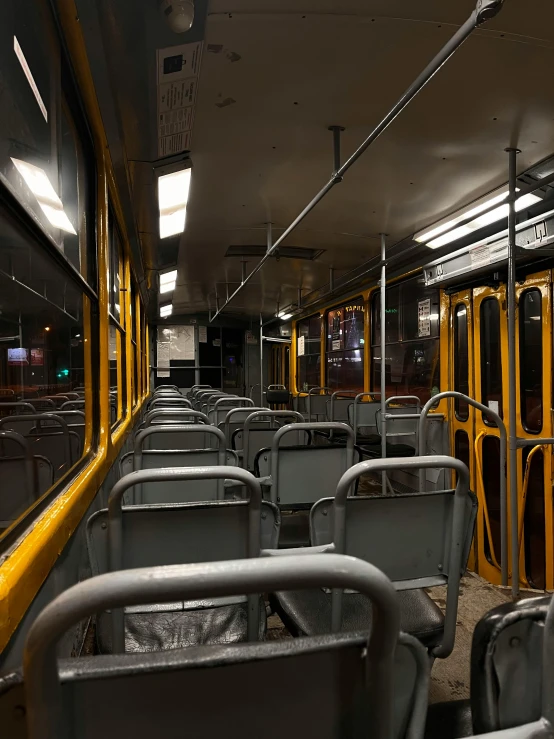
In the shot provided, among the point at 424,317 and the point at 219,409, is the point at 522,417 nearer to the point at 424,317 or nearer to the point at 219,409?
the point at 424,317

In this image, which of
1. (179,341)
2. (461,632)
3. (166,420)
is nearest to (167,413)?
(166,420)

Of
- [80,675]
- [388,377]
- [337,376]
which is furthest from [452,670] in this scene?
[337,376]

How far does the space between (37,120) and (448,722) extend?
218cm

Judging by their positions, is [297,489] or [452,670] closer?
[452,670]

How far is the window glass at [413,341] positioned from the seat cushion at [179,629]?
11.7 feet

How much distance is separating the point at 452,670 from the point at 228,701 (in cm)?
221

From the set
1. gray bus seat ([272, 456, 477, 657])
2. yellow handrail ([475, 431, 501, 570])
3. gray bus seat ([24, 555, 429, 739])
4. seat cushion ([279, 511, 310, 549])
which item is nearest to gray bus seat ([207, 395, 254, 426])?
seat cushion ([279, 511, 310, 549])

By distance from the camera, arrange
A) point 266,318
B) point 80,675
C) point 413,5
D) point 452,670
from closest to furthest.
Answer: point 80,675 → point 413,5 → point 452,670 → point 266,318

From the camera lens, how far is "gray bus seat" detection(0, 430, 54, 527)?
1.42 meters

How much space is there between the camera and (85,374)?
8.77 ft

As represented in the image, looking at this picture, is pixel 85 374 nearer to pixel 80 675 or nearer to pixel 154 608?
pixel 154 608

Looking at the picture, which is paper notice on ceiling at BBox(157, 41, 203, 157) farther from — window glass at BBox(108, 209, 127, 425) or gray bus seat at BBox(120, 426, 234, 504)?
gray bus seat at BBox(120, 426, 234, 504)

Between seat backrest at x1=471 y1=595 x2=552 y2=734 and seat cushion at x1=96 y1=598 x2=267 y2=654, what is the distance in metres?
0.84

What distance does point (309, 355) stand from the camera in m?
9.66
